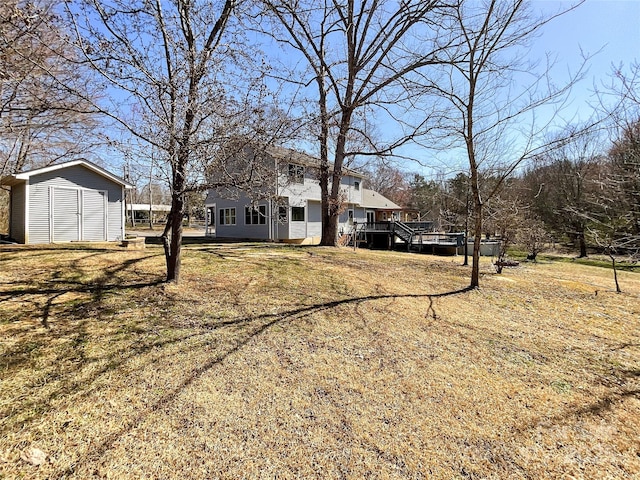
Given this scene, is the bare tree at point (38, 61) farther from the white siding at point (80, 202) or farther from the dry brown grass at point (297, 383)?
the white siding at point (80, 202)

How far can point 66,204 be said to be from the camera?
12.2m

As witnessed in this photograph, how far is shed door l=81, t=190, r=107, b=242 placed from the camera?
12.7 m

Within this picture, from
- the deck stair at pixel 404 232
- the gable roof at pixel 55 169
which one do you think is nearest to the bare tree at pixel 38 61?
the gable roof at pixel 55 169

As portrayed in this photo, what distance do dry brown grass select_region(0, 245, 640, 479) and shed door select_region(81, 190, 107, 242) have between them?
23.7 feet

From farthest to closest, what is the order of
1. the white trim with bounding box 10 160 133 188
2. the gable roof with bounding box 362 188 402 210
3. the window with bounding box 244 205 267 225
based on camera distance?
the gable roof with bounding box 362 188 402 210, the window with bounding box 244 205 267 225, the white trim with bounding box 10 160 133 188

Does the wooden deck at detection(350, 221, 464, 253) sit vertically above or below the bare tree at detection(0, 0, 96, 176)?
below

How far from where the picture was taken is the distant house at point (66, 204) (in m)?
11.5

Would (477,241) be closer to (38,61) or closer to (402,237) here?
(38,61)

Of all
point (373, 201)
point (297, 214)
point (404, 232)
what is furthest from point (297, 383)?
point (373, 201)

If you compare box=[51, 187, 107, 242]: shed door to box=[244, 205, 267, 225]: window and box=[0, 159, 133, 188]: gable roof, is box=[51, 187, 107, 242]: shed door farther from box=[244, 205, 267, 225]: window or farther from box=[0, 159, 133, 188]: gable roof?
box=[244, 205, 267, 225]: window

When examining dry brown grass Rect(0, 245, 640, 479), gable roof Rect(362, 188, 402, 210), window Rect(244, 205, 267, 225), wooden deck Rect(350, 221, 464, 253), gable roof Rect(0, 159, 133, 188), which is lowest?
dry brown grass Rect(0, 245, 640, 479)

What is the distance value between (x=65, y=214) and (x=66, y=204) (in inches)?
14.7

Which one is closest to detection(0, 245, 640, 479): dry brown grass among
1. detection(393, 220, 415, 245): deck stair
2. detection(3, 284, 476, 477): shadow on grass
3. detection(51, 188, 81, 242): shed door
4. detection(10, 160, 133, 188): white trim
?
detection(3, 284, 476, 477): shadow on grass

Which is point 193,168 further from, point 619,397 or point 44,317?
point 619,397
